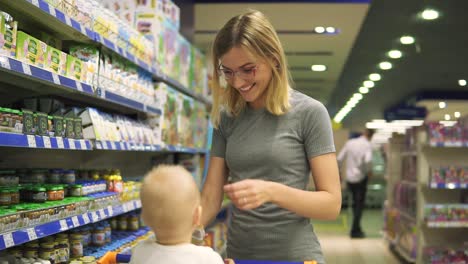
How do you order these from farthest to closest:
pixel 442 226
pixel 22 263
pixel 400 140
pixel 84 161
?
1. pixel 400 140
2. pixel 442 226
3. pixel 84 161
4. pixel 22 263

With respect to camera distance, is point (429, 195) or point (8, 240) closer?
point (8, 240)

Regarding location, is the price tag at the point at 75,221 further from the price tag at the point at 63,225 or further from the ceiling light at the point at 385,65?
the ceiling light at the point at 385,65

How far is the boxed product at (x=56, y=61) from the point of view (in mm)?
2676

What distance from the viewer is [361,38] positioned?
11023mm

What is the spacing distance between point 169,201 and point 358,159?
9.87m

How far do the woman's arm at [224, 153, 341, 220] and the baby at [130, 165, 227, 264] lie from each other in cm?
18

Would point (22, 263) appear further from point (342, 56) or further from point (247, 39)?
point (342, 56)

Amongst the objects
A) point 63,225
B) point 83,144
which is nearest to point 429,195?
point 83,144

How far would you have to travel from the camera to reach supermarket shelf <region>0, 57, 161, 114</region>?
90.9 inches

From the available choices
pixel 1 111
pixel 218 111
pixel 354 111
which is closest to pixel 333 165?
pixel 218 111

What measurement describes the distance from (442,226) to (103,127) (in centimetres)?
468

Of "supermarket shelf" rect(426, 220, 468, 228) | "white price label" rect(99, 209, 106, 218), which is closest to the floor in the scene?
"supermarket shelf" rect(426, 220, 468, 228)

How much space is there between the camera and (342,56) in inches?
427

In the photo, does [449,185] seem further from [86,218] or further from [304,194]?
[304,194]
